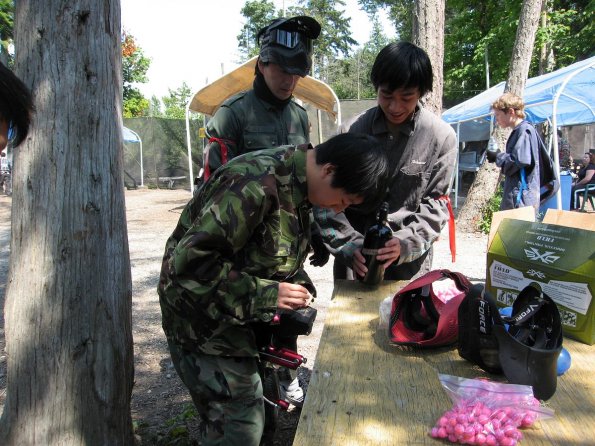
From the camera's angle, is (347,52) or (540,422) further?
(347,52)

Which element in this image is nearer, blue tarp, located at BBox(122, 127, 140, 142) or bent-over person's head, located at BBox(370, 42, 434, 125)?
bent-over person's head, located at BBox(370, 42, 434, 125)

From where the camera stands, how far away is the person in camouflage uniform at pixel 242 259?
1.47 m

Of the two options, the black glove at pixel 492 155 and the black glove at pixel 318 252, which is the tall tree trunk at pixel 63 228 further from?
the black glove at pixel 492 155

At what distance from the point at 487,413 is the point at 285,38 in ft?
6.56

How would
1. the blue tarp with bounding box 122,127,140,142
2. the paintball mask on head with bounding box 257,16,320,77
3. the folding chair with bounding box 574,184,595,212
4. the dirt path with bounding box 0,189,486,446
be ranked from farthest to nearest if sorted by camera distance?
1. the blue tarp with bounding box 122,127,140,142
2. the folding chair with bounding box 574,184,595,212
3. the dirt path with bounding box 0,189,486,446
4. the paintball mask on head with bounding box 257,16,320,77

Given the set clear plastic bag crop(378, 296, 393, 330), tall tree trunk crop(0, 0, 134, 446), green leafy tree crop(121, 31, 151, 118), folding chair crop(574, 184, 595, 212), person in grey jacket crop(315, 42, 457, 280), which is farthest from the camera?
green leafy tree crop(121, 31, 151, 118)

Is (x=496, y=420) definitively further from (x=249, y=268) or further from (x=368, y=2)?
(x=368, y=2)

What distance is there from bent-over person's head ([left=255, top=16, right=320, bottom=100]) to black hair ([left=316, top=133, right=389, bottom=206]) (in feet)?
3.59

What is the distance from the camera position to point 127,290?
223 centimetres

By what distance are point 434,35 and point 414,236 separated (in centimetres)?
470

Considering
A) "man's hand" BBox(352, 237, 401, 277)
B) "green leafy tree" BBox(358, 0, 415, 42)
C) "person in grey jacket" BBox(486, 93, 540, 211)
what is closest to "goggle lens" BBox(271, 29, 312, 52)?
"man's hand" BBox(352, 237, 401, 277)

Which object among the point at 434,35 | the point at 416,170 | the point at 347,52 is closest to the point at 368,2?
the point at 347,52

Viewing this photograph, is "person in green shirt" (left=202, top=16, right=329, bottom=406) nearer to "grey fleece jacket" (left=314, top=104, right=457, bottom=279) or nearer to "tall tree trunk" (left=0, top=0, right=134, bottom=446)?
"grey fleece jacket" (left=314, top=104, right=457, bottom=279)

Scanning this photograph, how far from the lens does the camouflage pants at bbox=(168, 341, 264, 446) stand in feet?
5.43
